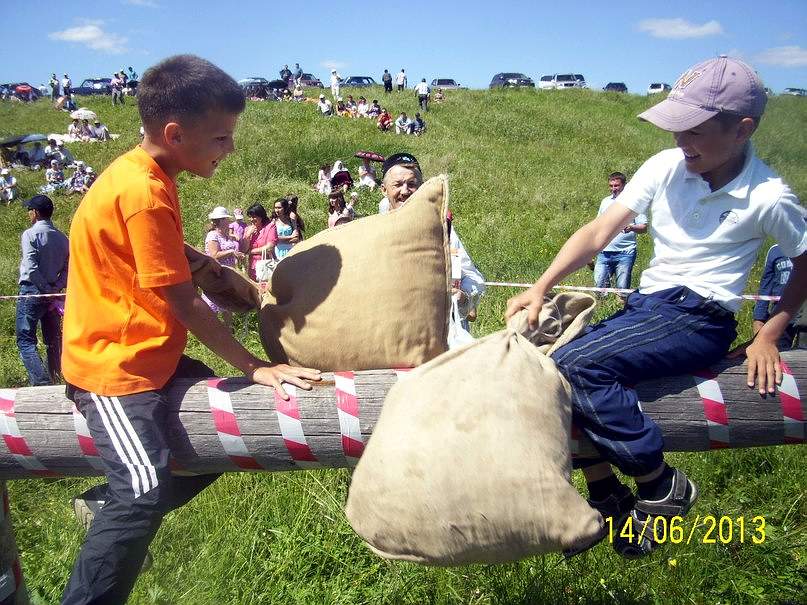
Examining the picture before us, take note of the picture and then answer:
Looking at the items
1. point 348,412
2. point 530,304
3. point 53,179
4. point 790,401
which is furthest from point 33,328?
point 53,179

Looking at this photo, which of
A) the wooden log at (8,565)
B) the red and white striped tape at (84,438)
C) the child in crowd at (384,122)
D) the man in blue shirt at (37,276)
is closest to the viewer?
the red and white striped tape at (84,438)

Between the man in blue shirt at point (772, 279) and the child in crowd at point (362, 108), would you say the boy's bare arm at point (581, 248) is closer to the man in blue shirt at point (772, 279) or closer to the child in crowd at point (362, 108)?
the man in blue shirt at point (772, 279)

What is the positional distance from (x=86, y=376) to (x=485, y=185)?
15.9 m

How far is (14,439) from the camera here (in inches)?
93.7

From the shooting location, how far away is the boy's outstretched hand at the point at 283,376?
7.32ft

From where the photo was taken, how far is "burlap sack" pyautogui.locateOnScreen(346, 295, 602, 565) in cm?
171

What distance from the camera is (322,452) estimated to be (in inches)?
88.9

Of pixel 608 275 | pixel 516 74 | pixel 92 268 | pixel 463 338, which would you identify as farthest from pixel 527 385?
pixel 516 74

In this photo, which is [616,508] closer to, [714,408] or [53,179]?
[714,408]

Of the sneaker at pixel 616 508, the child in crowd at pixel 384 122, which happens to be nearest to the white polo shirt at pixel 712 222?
the sneaker at pixel 616 508

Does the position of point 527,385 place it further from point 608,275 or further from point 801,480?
point 608,275

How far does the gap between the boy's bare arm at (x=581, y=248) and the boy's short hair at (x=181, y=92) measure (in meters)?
1.16

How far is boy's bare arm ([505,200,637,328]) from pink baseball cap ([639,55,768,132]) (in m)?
0.34

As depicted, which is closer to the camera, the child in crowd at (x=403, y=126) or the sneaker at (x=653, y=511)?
the sneaker at (x=653, y=511)
